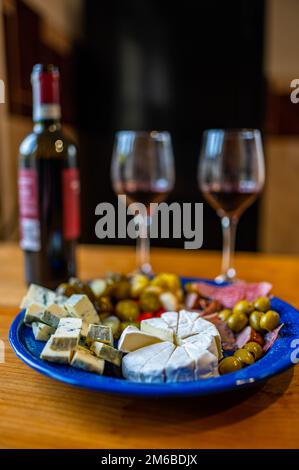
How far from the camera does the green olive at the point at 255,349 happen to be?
407 millimetres

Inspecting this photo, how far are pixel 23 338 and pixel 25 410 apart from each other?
8cm

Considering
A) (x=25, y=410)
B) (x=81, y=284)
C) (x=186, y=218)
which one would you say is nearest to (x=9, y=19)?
(x=186, y=218)

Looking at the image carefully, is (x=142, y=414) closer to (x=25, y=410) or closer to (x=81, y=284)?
→ (x=25, y=410)

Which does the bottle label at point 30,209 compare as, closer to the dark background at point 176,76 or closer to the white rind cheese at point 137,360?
the white rind cheese at point 137,360

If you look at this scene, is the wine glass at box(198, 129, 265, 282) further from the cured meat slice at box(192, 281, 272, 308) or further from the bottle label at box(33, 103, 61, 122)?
the bottle label at box(33, 103, 61, 122)

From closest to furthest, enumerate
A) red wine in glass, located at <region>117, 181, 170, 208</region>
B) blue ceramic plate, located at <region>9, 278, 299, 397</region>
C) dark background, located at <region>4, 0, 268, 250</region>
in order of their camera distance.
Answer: blue ceramic plate, located at <region>9, 278, 299, 397</region> < red wine in glass, located at <region>117, 181, 170, 208</region> < dark background, located at <region>4, 0, 268, 250</region>

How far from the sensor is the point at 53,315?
434mm

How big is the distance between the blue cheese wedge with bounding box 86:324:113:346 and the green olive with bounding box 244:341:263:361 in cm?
12

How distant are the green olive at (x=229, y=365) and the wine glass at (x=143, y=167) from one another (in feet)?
1.26

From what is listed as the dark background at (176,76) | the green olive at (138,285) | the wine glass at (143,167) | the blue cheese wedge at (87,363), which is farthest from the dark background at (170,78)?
the blue cheese wedge at (87,363)

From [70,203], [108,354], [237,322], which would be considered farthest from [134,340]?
[70,203]

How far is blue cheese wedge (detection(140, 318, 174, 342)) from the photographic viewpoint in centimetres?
40

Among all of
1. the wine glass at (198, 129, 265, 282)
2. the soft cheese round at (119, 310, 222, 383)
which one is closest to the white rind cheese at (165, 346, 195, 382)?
the soft cheese round at (119, 310, 222, 383)
